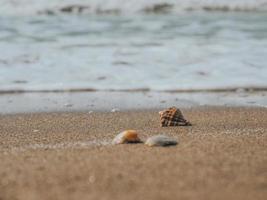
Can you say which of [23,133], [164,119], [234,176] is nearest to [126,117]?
[164,119]

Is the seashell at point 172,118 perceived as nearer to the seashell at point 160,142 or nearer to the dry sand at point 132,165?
the dry sand at point 132,165

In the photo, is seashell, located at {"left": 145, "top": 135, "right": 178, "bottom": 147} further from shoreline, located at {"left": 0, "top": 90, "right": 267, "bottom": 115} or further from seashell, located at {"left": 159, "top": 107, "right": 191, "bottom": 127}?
shoreline, located at {"left": 0, "top": 90, "right": 267, "bottom": 115}

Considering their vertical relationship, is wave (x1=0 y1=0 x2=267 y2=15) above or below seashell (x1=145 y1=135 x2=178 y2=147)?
below

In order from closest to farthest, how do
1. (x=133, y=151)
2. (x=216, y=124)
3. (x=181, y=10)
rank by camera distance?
(x=133, y=151) → (x=216, y=124) → (x=181, y=10)

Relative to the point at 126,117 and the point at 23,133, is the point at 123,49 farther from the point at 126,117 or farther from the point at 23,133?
the point at 23,133

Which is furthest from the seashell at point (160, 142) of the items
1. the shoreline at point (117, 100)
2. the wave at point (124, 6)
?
the wave at point (124, 6)

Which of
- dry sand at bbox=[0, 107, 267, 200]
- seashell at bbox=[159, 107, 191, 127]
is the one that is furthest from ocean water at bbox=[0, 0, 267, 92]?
dry sand at bbox=[0, 107, 267, 200]
